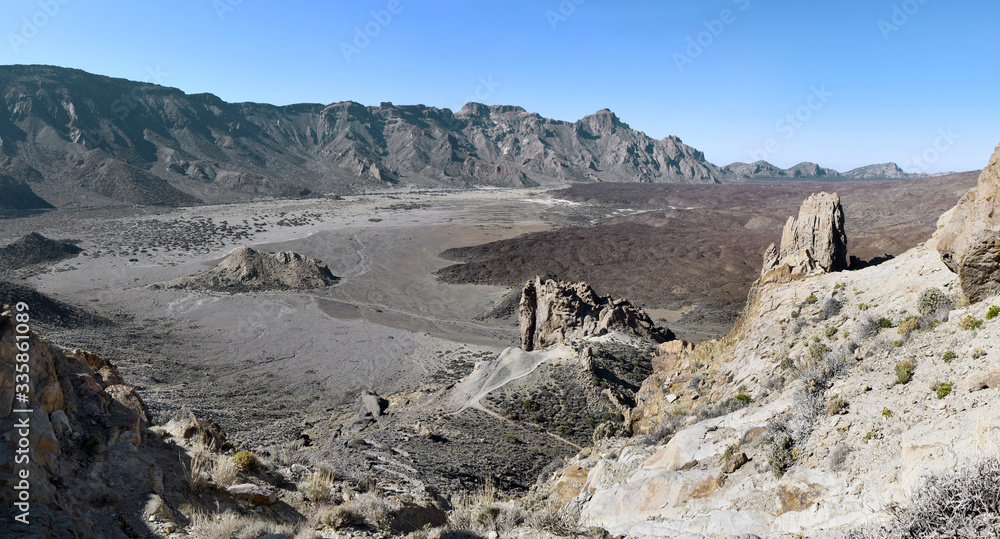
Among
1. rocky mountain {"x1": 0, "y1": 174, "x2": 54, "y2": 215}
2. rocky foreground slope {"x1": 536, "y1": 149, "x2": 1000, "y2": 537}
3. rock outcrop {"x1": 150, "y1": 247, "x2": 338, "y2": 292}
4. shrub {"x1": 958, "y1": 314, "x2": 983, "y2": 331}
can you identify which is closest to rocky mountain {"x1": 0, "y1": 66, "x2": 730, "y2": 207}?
rocky mountain {"x1": 0, "y1": 174, "x2": 54, "y2": 215}

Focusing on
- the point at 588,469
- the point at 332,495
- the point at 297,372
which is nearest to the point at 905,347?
the point at 588,469

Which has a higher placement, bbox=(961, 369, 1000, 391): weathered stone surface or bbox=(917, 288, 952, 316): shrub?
bbox=(917, 288, 952, 316): shrub

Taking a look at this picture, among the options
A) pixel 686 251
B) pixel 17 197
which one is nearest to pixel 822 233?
pixel 686 251

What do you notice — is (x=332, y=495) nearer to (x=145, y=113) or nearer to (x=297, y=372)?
(x=297, y=372)

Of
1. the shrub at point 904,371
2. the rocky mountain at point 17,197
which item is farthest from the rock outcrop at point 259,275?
the rocky mountain at point 17,197

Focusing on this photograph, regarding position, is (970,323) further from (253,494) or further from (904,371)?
(253,494)

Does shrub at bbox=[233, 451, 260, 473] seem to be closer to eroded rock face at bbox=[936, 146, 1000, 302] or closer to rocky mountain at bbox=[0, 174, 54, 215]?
eroded rock face at bbox=[936, 146, 1000, 302]

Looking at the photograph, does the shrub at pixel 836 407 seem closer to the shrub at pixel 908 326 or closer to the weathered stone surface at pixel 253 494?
the shrub at pixel 908 326
